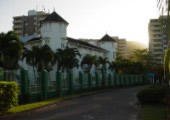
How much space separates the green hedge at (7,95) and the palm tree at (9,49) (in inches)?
983

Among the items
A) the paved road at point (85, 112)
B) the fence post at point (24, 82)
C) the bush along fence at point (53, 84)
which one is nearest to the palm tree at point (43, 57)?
the bush along fence at point (53, 84)

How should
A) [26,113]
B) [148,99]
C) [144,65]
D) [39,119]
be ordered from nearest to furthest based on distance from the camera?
[39,119], [26,113], [148,99], [144,65]

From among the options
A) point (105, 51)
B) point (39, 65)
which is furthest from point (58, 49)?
point (105, 51)

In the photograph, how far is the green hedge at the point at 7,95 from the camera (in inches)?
616

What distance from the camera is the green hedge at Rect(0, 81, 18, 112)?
15652mm

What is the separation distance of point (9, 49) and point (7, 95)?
25860 millimetres

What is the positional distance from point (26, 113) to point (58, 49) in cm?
4536

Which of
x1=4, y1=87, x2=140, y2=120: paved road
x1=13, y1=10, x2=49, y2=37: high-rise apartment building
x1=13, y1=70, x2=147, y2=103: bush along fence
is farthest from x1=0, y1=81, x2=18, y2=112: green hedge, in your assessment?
x1=13, y1=10, x2=49, y2=37: high-rise apartment building

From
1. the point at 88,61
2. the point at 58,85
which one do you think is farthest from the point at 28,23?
the point at 58,85

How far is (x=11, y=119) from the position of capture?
14164 millimetres

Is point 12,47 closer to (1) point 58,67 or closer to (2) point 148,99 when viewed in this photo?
(1) point 58,67

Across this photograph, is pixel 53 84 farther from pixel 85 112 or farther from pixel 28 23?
pixel 28 23

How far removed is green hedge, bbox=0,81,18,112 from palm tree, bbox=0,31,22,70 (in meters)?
25.0

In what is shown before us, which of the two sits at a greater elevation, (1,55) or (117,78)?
(1,55)
